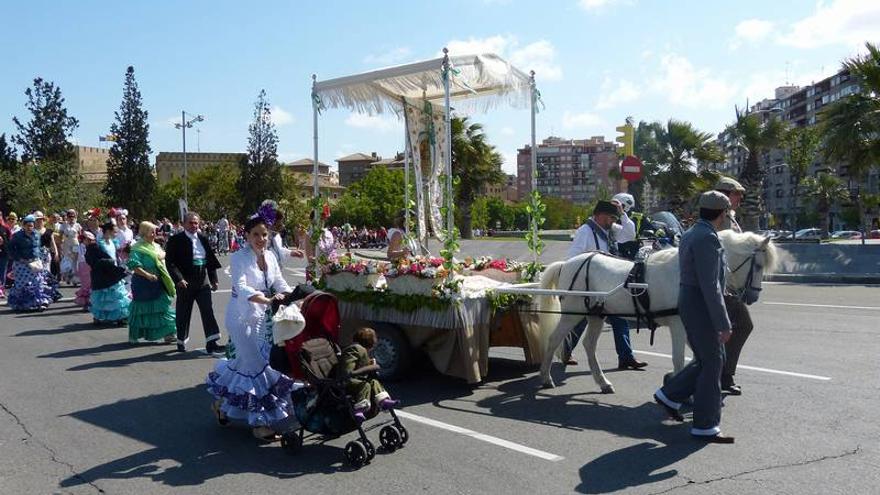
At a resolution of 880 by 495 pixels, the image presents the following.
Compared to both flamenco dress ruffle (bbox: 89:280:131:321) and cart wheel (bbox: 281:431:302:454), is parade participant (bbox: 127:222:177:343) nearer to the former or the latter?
flamenco dress ruffle (bbox: 89:280:131:321)

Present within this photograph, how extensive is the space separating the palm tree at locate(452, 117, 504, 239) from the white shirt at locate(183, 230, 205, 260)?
5253 mm

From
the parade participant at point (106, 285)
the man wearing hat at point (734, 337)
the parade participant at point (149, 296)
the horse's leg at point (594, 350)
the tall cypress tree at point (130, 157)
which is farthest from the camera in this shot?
the tall cypress tree at point (130, 157)

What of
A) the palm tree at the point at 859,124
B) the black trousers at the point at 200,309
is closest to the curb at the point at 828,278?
the palm tree at the point at 859,124

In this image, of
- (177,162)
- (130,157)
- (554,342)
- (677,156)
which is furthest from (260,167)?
(177,162)

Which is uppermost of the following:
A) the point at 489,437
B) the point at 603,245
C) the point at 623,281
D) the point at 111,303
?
the point at 603,245

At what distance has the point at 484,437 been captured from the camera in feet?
21.4

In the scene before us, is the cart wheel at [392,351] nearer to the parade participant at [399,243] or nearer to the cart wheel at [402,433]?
the parade participant at [399,243]

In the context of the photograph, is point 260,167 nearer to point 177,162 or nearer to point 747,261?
point 747,261

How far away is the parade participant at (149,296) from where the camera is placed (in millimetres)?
11984

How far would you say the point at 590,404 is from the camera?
7.61 metres

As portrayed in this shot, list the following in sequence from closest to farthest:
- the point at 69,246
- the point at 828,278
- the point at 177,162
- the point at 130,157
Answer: the point at 69,246 → the point at 828,278 → the point at 130,157 → the point at 177,162

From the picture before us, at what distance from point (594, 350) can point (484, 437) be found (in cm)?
209

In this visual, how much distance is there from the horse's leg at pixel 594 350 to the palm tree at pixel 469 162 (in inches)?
273

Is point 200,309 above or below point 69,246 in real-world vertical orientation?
below
